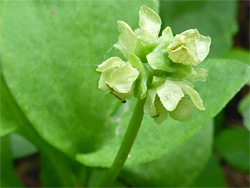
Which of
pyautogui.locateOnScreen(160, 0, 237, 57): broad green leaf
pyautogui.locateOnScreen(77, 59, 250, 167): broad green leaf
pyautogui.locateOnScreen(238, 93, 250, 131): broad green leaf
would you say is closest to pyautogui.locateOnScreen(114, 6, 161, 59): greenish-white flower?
pyautogui.locateOnScreen(77, 59, 250, 167): broad green leaf

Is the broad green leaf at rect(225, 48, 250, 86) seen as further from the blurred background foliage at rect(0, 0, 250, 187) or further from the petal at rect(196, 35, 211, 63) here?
the petal at rect(196, 35, 211, 63)

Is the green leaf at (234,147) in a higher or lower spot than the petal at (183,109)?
lower

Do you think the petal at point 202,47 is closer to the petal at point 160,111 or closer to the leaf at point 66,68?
the petal at point 160,111

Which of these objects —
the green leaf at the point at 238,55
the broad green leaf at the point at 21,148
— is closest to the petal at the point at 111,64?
the broad green leaf at the point at 21,148

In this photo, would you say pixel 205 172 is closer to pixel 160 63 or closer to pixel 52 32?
pixel 52 32

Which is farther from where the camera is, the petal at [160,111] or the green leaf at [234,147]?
the green leaf at [234,147]

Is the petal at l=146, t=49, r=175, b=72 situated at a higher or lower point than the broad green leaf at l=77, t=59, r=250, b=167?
higher

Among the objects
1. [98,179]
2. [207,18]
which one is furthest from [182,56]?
[207,18]
